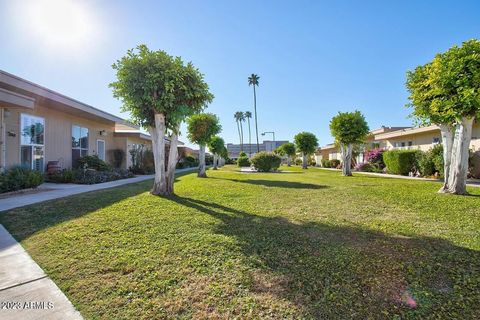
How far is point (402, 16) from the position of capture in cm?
997

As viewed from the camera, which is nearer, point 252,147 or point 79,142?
point 79,142

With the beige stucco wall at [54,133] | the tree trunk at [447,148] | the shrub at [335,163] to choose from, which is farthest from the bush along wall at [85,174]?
the shrub at [335,163]

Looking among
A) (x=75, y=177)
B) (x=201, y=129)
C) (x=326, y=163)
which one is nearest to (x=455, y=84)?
(x=201, y=129)

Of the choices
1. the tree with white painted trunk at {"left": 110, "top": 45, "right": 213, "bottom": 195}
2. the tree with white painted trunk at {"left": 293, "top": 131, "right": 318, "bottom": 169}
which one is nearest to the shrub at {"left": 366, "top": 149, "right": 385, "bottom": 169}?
the tree with white painted trunk at {"left": 293, "top": 131, "right": 318, "bottom": 169}

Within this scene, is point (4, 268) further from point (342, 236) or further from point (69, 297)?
point (342, 236)

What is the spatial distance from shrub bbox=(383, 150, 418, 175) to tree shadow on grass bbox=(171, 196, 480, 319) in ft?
56.6

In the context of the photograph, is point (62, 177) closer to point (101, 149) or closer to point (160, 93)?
point (101, 149)

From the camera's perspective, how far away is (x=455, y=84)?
7.83 m

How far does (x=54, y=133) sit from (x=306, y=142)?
26.0m

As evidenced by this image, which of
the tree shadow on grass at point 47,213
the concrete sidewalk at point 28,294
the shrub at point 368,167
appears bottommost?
the concrete sidewalk at point 28,294

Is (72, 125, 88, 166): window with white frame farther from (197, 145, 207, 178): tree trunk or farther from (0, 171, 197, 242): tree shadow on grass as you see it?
(0, 171, 197, 242): tree shadow on grass

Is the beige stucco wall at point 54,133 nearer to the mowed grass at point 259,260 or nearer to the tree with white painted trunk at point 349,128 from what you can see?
the mowed grass at point 259,260

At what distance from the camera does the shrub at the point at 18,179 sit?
8711 millimetres

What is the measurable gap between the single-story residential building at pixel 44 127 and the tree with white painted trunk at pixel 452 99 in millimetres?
11166
